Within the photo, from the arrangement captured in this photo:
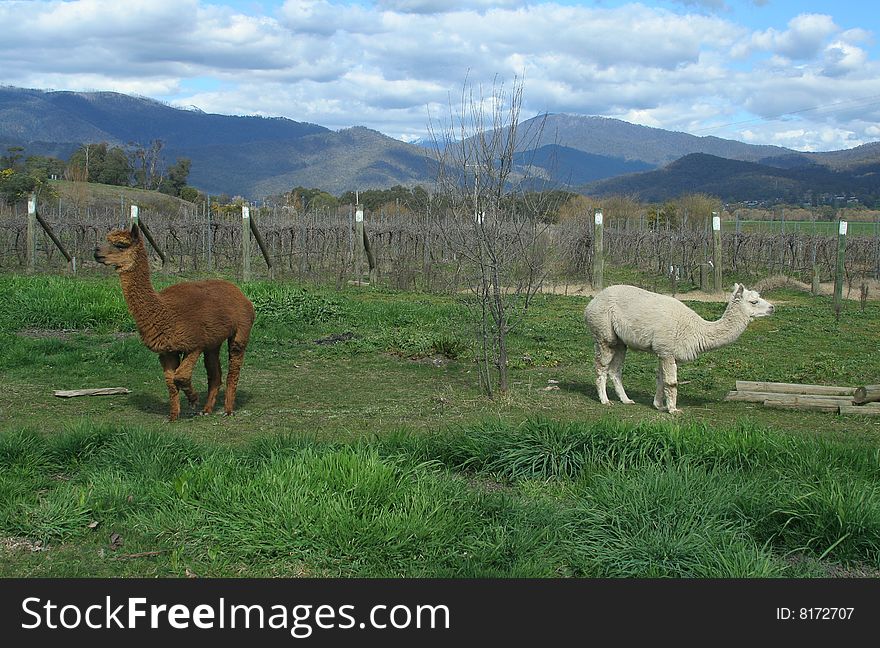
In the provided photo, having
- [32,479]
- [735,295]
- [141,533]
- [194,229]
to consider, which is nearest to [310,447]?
[141,533]

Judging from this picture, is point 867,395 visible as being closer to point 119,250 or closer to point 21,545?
point 119,250

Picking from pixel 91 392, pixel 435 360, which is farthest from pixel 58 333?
pixel 435 360

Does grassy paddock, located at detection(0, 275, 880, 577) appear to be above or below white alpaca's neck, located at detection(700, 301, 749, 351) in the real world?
below

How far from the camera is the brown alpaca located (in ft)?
26.8

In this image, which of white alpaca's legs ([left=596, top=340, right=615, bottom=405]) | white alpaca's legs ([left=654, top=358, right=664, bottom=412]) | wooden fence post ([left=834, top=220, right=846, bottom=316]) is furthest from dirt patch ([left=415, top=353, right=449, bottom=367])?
wooden fence post ([left=834, top=220, right=846, bottom=316])

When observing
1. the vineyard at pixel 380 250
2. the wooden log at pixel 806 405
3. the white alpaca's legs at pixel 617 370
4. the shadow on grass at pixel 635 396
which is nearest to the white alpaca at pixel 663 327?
the white alpaca's legs at pixel 617 370

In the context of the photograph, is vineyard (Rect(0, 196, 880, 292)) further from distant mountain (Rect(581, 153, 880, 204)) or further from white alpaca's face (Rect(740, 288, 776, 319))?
distant mountain (Rect(581, 153, 880, 204))

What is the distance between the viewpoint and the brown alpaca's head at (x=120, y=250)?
8.03 m

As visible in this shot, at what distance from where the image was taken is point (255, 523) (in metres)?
4.71

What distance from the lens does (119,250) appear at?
8.12 metres

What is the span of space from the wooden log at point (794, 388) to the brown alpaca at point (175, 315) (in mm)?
5580

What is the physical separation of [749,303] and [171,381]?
6.07 m

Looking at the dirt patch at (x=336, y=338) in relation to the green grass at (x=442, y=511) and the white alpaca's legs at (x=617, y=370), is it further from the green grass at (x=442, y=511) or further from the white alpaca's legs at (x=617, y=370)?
the green grass at (x=442, y=511)

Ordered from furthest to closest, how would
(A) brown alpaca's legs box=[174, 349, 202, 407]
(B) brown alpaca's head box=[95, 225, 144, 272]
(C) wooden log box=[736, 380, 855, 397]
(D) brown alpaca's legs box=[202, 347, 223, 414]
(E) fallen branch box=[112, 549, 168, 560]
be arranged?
(C) wooden log box=[736, 380, 855, 397], (D) brown alpaca's legs box=[202, 347, 223, 414], (A) brown alpaca's legs box=[174, 349, 202, 407], (B) brown alpaca's head box=[95, 225, 144, 272], (E) fallen branch box=[112, 549, 168, 560]
